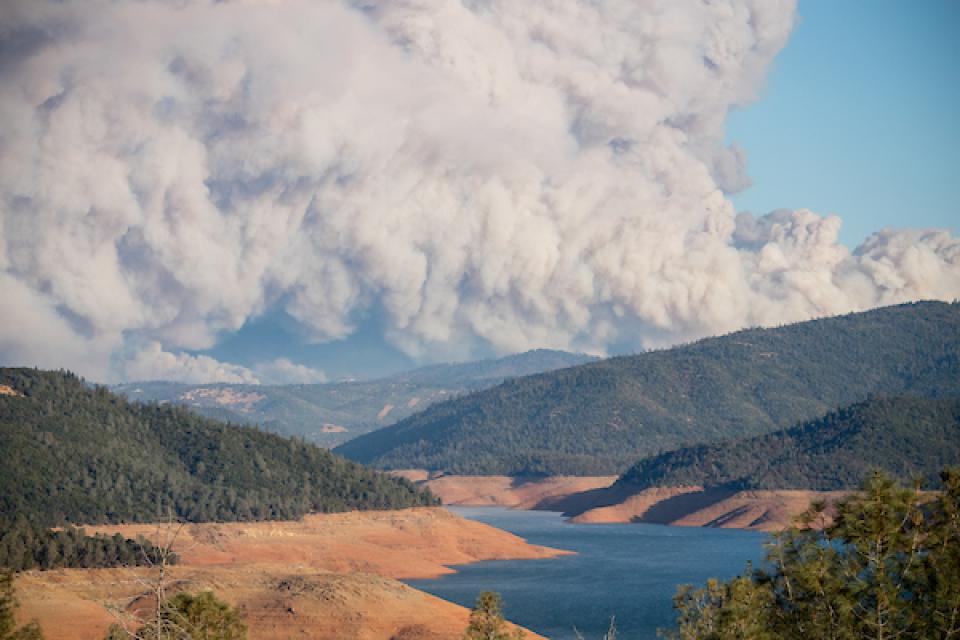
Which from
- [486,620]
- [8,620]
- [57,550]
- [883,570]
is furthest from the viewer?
[57,550]

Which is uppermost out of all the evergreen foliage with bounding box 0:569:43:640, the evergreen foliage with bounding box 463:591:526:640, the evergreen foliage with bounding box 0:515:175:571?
the evergreen foliage with bounding box 0:515:175:571

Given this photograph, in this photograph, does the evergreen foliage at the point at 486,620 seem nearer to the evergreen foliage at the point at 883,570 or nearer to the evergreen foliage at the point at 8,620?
the evergreen foliage at the point at 8,620

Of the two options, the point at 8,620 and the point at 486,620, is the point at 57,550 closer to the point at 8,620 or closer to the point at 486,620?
the point at 8,620

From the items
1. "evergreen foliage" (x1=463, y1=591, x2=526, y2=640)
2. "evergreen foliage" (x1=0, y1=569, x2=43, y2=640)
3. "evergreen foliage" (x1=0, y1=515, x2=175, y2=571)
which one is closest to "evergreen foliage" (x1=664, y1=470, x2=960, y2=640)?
"evergreen foliage" (x1=463, y1=591, x2=526, y2=640)

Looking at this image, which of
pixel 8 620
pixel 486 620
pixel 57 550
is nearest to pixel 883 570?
pixel 486 620

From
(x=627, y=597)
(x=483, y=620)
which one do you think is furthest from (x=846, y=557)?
(x=627, y=597)

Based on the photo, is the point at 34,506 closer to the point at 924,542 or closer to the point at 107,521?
the point at 107,521

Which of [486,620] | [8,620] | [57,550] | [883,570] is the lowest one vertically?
[486,620]

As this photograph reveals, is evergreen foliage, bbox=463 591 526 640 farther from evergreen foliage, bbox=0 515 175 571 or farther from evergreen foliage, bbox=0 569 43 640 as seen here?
evergreen foliage, bbox=0 515 175 571
